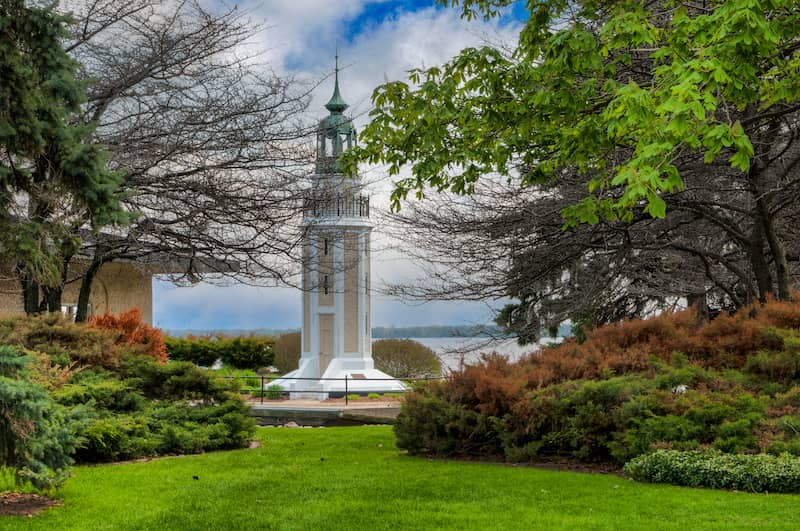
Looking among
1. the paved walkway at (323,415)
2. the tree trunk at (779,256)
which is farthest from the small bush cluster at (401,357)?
the tree trunk at (779,256)

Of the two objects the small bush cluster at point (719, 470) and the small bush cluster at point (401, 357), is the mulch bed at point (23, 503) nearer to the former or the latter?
the small bush cluster at point (719, 470)

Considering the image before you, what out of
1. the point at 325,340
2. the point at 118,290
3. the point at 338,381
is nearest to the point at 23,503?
the point at 118,290

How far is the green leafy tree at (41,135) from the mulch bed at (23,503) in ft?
7.45

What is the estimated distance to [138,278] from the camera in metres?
28.8

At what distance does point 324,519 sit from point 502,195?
8.09 m

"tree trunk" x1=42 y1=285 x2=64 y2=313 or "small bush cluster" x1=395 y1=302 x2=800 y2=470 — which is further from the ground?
"tree trunk" x1=42 y1=285 x2=64 y2=313

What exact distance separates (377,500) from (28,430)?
3.32 metres

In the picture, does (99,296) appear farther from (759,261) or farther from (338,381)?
(759,261)

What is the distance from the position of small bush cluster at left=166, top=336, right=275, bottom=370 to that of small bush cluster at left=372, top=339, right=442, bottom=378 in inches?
208

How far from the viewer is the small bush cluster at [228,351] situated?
36.6m

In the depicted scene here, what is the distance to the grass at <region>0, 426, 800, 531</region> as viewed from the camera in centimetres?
710

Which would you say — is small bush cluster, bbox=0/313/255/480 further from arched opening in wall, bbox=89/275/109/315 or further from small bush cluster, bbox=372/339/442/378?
small bush cluster, bbox=372/339/442/378

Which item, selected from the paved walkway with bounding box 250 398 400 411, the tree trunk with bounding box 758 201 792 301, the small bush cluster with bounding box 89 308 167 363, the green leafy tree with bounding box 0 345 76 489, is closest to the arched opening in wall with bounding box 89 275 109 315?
the paved walkway with bounding box 250 398 400 411

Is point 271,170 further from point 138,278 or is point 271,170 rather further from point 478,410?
point 138,278
